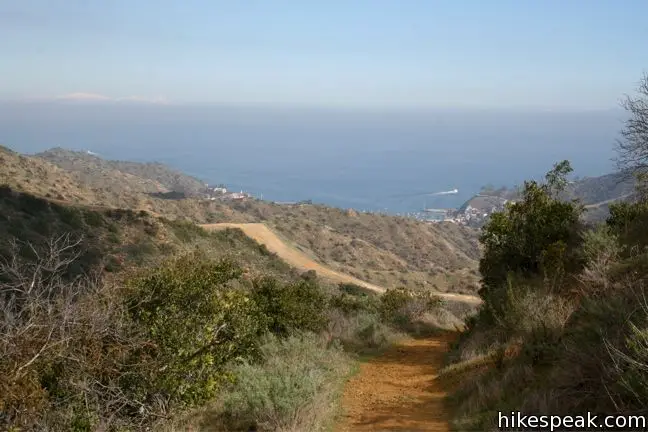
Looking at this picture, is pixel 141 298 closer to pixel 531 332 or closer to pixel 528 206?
pixel 531 332

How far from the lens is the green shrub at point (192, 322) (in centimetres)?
715

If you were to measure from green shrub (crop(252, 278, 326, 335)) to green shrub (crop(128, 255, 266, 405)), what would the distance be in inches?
98.8

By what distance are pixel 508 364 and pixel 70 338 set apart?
6.49m

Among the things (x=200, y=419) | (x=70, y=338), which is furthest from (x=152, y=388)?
(x=70, y=338)

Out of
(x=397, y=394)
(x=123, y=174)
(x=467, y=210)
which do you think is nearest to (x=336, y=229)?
(x=467, y=210)

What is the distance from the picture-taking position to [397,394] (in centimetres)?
958

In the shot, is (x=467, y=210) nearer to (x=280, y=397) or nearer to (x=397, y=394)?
(x=397, y=394)

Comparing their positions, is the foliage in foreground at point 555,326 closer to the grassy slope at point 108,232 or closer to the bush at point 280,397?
the bush at point 280,397

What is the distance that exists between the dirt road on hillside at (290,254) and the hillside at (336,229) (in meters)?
2.58

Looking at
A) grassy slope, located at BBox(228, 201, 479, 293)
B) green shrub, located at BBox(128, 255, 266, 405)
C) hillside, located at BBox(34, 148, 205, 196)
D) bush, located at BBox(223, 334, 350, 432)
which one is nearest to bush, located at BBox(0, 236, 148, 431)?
green shrub, located at BBox(128, 255, 266, 405)

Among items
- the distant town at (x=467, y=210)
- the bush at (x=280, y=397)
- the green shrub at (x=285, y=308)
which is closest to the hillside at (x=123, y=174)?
the distant town at (x=467, y=210)

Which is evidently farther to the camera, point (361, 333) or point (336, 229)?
point (336, 229)

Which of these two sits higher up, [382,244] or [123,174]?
[123,174]

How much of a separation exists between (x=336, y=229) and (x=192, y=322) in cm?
6454
